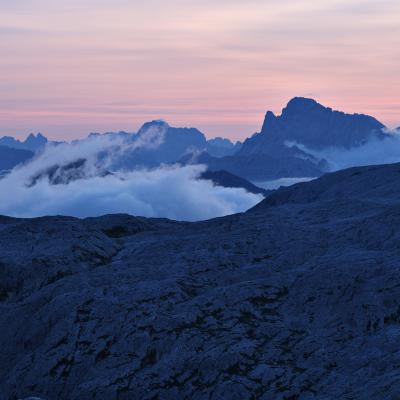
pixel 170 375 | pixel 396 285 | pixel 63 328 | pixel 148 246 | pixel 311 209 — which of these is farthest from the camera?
pixel 311 209

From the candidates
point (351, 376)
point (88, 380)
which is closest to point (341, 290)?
point (351, 376)

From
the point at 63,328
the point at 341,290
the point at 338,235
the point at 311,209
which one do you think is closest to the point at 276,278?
the point at 341,290

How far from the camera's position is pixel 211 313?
32.3m

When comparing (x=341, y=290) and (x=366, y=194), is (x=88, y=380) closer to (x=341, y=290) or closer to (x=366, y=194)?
(x=341, y=290)

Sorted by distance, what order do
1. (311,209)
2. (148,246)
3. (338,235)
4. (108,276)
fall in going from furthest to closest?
(311,209)
(148,246)
(338,235)
(108,276)

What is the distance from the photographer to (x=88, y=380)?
96.2ft

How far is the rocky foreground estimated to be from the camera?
26594 mm

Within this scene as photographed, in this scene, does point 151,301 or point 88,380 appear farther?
point 151,301

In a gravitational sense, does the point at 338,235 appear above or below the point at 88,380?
above

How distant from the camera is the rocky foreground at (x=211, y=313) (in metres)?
26.6

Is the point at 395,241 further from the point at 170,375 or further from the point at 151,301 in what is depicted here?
the point at 170,375

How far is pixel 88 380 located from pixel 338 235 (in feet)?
70.2

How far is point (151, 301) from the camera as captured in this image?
A: 3419 centimetres

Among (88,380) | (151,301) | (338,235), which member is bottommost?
(88,380)
